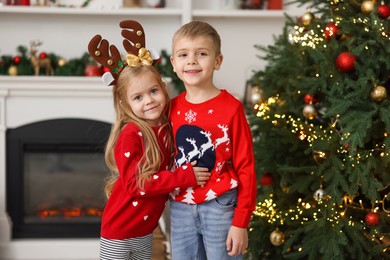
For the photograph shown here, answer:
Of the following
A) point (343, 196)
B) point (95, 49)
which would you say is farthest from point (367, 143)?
point (95, 49)

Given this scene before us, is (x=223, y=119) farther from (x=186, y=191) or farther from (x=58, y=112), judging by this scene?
(x=58, y=112)

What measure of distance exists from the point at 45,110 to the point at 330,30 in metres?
2.07

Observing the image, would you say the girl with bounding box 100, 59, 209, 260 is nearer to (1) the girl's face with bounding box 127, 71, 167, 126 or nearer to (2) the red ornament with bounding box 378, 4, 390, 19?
(1) the girl's face with bounding box 127, 71, 167, 126

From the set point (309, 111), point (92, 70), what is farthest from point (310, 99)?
point (92, 70)

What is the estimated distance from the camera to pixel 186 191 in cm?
201

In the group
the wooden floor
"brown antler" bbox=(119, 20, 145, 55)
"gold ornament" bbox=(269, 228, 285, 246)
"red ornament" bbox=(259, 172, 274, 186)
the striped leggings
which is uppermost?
"brown antler" bbox=(119, 20, 145, 55)

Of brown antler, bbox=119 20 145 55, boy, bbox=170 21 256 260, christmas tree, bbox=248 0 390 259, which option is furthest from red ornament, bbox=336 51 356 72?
brown antler, bbox=119 20 145 55

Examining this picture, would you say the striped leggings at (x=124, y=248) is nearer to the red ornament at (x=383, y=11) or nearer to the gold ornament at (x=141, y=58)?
the gold ornament at (x=141, y=58)

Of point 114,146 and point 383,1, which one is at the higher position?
point 383,1

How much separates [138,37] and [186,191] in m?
0.49

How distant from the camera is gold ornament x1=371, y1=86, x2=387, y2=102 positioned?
2.46 m

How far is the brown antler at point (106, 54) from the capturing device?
205 cm

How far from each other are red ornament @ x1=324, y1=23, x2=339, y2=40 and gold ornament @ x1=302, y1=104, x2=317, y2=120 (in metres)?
0.28

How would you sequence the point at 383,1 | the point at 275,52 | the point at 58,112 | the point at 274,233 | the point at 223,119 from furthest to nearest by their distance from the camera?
the point at 58,112 → the point at 275,52 → the point at 274,233 → the point at 383,1 → the point at 223,119
